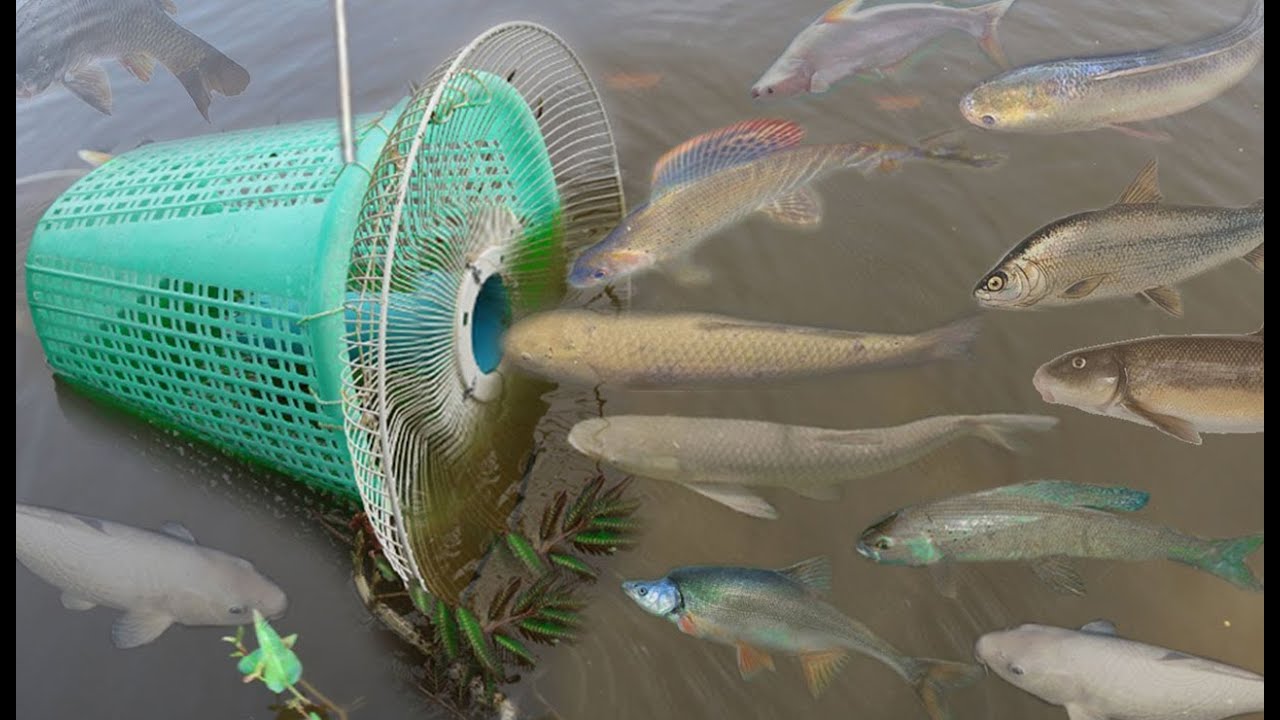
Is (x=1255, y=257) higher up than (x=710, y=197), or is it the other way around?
(x=710, y=197)

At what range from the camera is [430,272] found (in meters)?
3.03

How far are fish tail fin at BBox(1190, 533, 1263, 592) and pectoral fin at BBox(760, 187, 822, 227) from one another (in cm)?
204

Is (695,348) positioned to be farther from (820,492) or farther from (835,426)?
(820,492)

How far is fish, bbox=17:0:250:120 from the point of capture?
4.88 metres

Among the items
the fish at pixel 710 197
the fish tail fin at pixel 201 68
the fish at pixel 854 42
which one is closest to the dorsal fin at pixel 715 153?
the fish at pixel 710 197

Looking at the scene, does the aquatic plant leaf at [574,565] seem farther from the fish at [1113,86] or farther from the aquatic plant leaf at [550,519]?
the fish at [1113,86]

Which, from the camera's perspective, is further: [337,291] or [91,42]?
[91,42]

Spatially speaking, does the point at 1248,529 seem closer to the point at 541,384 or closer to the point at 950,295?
the point at 950,295

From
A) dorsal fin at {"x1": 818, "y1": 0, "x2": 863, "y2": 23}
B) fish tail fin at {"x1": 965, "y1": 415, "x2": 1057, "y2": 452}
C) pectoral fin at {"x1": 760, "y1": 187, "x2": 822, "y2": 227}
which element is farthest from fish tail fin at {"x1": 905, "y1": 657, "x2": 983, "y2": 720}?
dorsal fin at {"x1": 818, "y1": 0, "x2": 863, "y2": 23}

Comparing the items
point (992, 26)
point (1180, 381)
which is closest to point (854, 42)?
point (992, 26)

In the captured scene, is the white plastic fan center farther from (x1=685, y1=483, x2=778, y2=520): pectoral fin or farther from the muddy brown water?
(x1=685, y1=483, x2=778, y2=520): pectoral fin

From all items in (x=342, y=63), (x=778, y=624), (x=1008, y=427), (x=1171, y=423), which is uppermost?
(x=342, y=63)

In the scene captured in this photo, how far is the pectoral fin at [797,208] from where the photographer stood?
398 cm

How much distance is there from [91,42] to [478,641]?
4.10m
